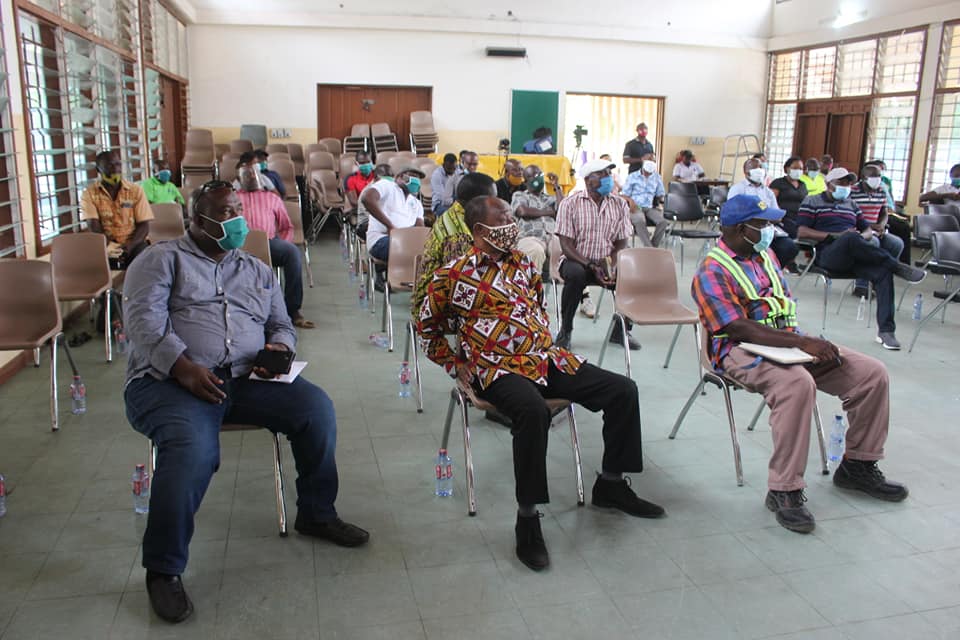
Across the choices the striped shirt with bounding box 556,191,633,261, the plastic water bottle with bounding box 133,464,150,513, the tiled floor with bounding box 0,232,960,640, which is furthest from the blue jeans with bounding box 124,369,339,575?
the striped shirt with bounding box 556,191,633,261

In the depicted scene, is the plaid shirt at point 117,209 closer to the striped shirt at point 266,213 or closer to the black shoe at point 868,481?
the striped shirt at point 266,213

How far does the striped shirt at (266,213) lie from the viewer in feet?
19.6

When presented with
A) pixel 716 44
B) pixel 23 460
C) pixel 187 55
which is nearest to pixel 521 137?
pixel 716 44

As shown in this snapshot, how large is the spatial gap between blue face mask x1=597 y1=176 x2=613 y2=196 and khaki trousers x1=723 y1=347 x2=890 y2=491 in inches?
90.3

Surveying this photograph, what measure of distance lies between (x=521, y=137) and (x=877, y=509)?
523 inches

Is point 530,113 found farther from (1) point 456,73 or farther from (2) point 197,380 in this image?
(2) point 197,380

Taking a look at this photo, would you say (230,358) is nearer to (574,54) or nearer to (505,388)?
(505,388)

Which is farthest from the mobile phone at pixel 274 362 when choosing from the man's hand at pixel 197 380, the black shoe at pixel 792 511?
the black shoe at pixel 792 511

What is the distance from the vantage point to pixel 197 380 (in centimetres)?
272

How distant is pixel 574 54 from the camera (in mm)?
15672

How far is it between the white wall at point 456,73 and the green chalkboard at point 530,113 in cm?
17

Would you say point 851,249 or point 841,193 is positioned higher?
point 841,193

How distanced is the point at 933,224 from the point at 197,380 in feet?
24.7

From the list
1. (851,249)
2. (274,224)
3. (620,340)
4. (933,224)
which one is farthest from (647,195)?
(274,224)
